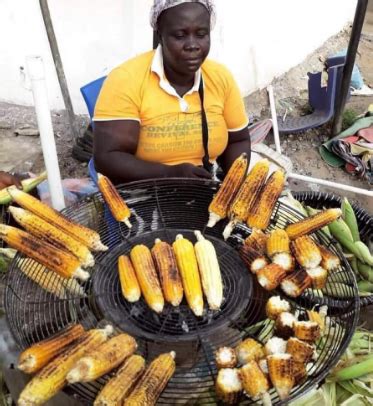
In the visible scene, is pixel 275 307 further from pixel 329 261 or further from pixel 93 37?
pixel 93 37

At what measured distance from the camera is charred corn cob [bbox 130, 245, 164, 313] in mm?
2100

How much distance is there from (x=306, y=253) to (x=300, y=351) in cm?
51

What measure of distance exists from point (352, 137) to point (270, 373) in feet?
13.6

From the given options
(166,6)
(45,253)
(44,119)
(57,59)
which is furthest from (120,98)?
(57,59)

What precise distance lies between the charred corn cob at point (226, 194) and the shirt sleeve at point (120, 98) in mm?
720

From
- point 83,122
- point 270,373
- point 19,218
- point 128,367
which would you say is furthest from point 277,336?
point 83,122

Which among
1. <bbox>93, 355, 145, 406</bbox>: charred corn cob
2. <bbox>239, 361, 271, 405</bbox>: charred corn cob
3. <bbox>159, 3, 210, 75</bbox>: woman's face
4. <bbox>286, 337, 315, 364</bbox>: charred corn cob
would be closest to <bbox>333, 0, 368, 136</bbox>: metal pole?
<bbox>159, 3, 210, 75</bbox>: woman's face

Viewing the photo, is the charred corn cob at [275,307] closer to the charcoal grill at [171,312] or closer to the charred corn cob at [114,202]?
the charcoal grill at [171,312]

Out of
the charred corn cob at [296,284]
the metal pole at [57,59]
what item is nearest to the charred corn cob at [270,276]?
the charred corn cob at [296,284]

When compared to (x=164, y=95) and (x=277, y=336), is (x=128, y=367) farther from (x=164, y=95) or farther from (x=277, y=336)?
(x=164, y=95)

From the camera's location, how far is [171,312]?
7.02ft

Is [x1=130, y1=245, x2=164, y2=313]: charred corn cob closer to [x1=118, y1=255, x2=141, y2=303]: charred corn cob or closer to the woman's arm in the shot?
[x1=118, y1=255, x2=141, y2=303]: charred corn cob

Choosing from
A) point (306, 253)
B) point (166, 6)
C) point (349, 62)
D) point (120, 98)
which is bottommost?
point (349, 62)

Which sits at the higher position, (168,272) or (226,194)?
(226,194)
